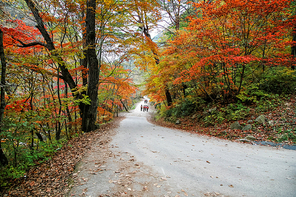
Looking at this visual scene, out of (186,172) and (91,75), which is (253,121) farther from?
(91,75)

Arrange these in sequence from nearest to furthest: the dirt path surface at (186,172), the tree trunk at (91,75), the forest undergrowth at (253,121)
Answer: the dirt path surface at (186,172) < the forest undergrowth at (253,121) < the tree trunk at (91,75)

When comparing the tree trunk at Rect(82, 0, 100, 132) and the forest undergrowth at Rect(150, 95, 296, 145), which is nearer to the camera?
the forest undergrowth at Rect(150, 95, 296, 145)

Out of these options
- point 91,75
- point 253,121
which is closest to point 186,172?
point 253,121

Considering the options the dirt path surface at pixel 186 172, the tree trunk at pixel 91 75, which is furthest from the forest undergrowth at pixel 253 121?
the tree trunk at pixel 91 75

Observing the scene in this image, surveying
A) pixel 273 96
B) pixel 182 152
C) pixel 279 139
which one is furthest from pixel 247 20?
pixel 182 152

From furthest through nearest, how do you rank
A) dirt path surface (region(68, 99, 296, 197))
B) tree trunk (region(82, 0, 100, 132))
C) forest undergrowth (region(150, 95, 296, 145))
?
tree trunk (region(82, 0, 100, 132)) → forest undergrowth (region(150, 95, 296, 145)) → dirt path surface (region(68, 99, 296, 197))

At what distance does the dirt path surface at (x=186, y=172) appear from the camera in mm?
2789

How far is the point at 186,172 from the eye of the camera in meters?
3.46

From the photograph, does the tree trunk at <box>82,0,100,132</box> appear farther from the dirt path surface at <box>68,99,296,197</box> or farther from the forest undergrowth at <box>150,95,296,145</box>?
the forest undergrowth at <box>150,95,296,145</box>

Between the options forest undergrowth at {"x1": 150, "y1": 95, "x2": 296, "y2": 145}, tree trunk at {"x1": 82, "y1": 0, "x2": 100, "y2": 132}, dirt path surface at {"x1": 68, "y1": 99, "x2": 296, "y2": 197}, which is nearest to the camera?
dirt path surface at {"x1": 68, "y1": 99, "x2": 296, "y2": 197}

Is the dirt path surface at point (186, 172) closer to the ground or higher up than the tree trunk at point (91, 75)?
closer to the ground

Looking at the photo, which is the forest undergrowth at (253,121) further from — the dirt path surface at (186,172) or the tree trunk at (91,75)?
the tree trunk at (91,75)

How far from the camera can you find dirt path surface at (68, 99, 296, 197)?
279 cm

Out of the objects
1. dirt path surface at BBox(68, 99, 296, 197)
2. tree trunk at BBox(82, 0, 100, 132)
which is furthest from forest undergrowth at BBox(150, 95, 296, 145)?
tree trunk at BBox(82, 0, 100, 132)
